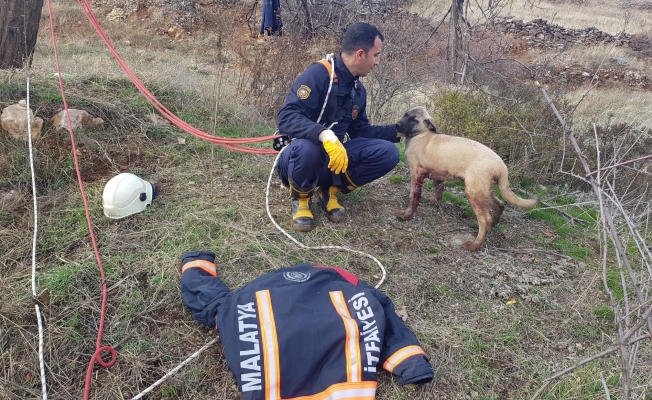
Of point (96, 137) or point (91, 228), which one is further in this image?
Result: point (96, 137)

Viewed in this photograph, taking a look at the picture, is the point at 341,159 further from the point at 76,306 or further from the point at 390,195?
the point at 76,306

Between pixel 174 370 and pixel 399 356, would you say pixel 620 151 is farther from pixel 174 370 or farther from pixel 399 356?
pixel 174 370

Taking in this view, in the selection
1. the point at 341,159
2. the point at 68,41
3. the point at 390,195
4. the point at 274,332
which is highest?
the point at 341,159

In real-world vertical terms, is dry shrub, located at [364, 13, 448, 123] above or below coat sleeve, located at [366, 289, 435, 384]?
above

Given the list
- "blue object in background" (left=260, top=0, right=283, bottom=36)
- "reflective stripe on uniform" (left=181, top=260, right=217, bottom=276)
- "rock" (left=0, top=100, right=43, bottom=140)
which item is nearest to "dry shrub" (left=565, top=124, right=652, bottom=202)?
"reflective stripe on uniform" (left=181, top=260, right=217, bottom=276)

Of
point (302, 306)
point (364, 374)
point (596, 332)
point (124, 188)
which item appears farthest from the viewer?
point (124, 188)

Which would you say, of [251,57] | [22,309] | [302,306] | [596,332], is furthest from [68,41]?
[596,332]

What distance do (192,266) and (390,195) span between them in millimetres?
2129

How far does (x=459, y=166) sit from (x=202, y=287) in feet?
6.53

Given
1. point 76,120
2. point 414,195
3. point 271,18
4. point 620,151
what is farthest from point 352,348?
point 271,18

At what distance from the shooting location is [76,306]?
2.54 meters

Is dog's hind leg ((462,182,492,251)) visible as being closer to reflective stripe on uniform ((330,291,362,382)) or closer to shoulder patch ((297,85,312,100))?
shoulder patch ((297,85,312,100))

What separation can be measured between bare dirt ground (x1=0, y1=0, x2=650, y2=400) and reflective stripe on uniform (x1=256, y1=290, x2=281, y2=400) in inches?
10.6

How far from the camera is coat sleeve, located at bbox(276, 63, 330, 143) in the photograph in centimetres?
324
